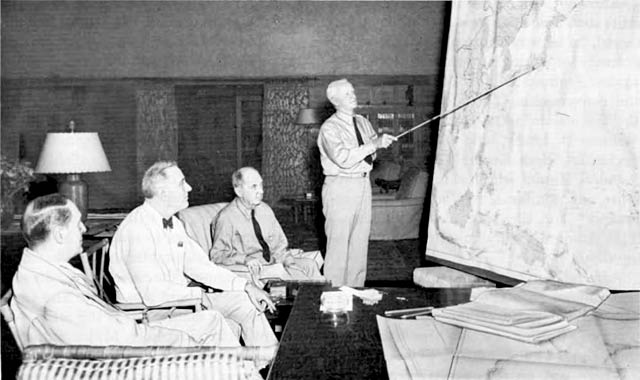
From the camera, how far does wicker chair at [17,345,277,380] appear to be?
1270 mm

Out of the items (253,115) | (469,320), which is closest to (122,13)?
(253,115)

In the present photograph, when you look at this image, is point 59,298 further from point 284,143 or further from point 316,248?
point 284,143

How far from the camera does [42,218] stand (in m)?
1.92

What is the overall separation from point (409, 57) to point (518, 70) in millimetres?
6423

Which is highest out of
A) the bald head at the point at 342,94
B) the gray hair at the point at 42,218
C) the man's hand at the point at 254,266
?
the bald head at the point at 342,94

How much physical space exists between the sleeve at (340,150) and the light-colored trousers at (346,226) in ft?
0.47

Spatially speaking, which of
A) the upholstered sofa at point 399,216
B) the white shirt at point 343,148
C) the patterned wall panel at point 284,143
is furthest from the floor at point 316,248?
the white shirt at point 343,148

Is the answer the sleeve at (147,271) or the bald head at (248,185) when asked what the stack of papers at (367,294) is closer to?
the sleeve at (147,271)

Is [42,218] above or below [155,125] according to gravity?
below

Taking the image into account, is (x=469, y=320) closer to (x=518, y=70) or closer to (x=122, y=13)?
(x=518, y=70)

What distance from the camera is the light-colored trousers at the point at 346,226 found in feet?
13.4

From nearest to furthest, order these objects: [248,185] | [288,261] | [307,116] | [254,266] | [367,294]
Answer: [367,294]
[254,266]
[248,185]
[288,261]
[307,116]

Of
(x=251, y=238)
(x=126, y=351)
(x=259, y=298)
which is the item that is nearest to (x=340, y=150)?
(x=251, y=238)

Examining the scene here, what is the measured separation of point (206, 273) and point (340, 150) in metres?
1.46
